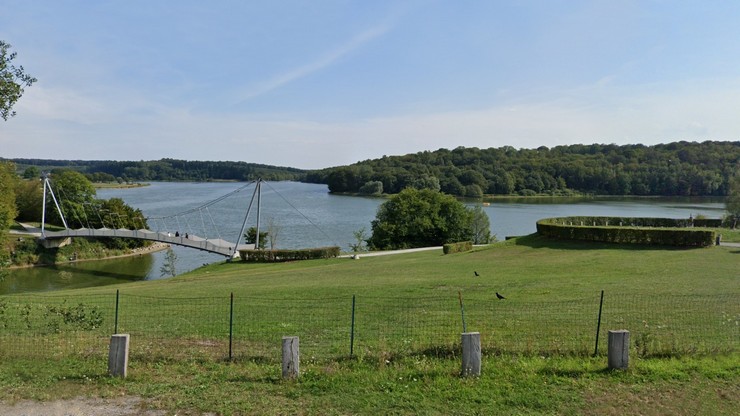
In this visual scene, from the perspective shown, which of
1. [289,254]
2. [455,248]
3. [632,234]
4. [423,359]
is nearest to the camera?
[423,359]

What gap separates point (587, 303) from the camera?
13.0m

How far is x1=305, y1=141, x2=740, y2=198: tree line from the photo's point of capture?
464 ft

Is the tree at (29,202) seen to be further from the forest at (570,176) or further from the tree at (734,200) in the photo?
the tree at (734,200)

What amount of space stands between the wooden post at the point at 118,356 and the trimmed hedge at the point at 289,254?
3041 centimetres

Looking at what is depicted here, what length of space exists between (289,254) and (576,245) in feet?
66.5

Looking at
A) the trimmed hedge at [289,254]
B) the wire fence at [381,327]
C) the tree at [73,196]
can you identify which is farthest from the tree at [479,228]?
the tree at [73,196]

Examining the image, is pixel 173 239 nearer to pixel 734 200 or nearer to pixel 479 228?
pixel 479 228

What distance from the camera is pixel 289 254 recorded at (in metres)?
39.5

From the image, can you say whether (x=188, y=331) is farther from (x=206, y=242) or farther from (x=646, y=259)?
(x=206, y=242)

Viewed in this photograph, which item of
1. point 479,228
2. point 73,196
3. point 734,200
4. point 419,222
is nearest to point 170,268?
point 419,222

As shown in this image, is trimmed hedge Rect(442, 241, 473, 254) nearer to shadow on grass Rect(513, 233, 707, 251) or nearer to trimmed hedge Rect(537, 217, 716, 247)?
shadow on grass Rect(513, 233, 707, 251)

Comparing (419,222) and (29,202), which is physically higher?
(419,222)

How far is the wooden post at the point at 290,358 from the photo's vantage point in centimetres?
Answer: 773

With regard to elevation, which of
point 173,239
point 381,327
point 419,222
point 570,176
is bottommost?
point 173,239
